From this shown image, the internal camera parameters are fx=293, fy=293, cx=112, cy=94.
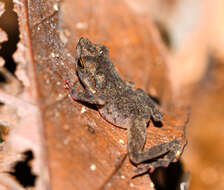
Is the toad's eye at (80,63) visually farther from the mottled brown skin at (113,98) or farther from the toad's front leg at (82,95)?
the toad's front leg at (82,95)

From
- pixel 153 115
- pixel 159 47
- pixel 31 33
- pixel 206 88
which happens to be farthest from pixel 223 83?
pixel 31 33

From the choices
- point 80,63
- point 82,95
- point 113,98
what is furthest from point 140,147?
point 80,63

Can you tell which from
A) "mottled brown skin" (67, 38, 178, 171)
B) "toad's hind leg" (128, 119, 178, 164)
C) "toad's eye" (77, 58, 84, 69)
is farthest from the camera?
"toad's eye" (77, 58, 84, 69)

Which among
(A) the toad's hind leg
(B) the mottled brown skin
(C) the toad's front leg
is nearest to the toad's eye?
(B) the mottled brown skin

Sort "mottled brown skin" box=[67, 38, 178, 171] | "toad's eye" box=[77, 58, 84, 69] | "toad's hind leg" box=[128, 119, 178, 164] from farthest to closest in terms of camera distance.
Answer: "toad's eye" box=[77, 58, 84, 69]
"mottled brown skin" box=[67, 38, 178, 171]
"toad's hind leg" box=[128, 119, 178, 164]

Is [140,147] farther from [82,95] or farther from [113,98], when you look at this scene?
[82,95]

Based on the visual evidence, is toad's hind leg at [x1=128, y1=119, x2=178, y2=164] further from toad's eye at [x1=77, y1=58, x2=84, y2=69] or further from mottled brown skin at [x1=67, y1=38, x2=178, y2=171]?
toad's eye at [x1=77, y1=58, x2=84, y2=69]

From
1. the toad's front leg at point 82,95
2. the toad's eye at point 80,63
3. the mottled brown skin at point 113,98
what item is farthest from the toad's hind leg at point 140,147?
the toad's eye at point 80,63

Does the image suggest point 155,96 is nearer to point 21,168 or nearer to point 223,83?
point 21,168
